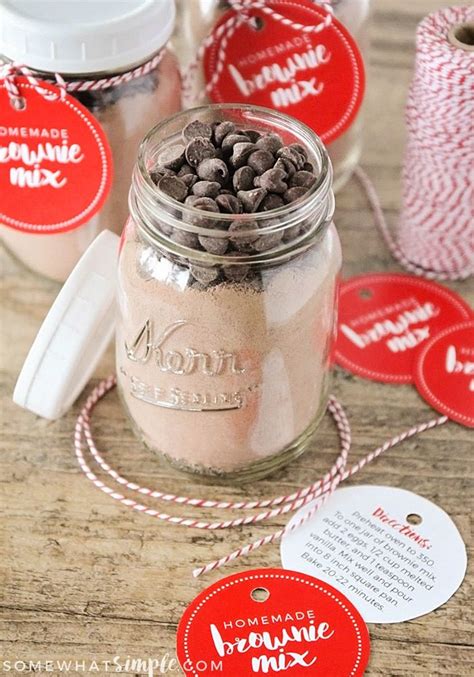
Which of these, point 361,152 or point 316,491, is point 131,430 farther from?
point 361,152

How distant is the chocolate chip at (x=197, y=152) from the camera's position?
0.73 meters

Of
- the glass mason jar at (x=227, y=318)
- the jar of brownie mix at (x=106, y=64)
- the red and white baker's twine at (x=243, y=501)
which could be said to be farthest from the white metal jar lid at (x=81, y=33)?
the red and white baker's twine at (x=243, y=501)

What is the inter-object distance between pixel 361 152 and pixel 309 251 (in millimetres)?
488

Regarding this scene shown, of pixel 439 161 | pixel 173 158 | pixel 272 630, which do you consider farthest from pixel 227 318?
pixel 439 161

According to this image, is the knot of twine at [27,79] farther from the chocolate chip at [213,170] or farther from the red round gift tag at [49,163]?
the chocolate chip at [213,170]

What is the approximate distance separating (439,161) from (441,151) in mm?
11

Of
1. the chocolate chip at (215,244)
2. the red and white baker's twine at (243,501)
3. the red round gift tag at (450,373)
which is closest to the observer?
the chocolate chip at (215,244)

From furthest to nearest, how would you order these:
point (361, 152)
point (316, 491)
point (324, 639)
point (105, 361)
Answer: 1. point (361, 152)
2. point (105, 361)
3. point (316, 491)
4. point (324, 639)

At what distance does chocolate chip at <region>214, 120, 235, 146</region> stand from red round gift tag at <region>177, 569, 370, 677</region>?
1.11 ft

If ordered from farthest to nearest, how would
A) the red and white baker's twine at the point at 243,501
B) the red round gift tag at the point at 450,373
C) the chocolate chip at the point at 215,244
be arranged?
the red round gift tag at the point at 450,373 → the red and white baker's twine at the point at 243,501 → the chocolate chip at the point at 215,244

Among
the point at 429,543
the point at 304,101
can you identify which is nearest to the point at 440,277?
the point at 304,101

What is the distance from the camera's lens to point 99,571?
77cm

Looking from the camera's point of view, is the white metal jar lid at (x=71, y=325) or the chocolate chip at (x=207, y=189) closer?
the chocolate chip at (x=207, y=189)

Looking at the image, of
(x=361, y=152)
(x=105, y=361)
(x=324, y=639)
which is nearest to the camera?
(x=324, y=639)
